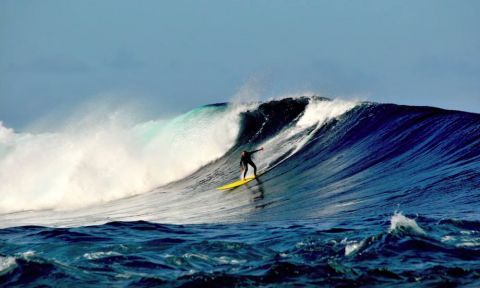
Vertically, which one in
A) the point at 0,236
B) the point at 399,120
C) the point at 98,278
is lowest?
the point at 98,278

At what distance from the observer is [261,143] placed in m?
24.3

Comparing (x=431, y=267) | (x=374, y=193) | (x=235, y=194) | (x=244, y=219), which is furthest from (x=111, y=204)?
(x=431, y=267)

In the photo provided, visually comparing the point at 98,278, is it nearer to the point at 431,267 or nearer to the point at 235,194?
the point at 431,267

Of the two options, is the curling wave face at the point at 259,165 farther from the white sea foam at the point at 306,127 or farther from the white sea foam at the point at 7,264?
the white sea foam at the point at 7,264

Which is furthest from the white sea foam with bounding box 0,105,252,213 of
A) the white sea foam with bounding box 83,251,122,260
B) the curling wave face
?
the white sea foam with bounding box 83,251,122,260

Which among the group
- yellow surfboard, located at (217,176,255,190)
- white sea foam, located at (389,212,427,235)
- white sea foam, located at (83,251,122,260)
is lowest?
white sea foam, located at (389,212,427,235)

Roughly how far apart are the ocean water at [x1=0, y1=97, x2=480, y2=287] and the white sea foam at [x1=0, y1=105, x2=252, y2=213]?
0.07 meters

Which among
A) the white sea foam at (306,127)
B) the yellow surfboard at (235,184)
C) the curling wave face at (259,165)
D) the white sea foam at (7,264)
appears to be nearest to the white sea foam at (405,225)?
the curling wave face at (259,165)

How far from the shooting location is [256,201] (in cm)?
1712

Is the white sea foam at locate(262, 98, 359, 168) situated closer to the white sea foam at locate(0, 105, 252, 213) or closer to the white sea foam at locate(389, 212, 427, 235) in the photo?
the white sea foam at locate(0, 105, 252, 213)

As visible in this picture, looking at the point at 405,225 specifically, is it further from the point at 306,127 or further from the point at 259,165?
the point at 306,127

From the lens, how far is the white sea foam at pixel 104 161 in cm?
2295

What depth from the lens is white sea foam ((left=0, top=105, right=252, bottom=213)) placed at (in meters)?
23.0

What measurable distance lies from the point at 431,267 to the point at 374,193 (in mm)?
7259
